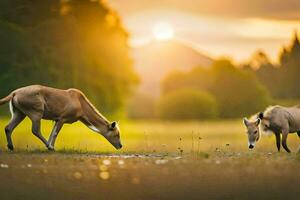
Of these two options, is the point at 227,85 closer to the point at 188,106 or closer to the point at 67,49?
the point at 188,106

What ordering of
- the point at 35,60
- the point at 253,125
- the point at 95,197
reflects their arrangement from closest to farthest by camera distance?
the point at 95,197 → the point at 253,125 → the point at 35,60

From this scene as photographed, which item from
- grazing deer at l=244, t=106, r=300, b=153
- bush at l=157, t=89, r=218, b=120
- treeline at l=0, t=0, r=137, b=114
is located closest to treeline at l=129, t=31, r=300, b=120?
bush at l=157, t=89, r=218, b=120

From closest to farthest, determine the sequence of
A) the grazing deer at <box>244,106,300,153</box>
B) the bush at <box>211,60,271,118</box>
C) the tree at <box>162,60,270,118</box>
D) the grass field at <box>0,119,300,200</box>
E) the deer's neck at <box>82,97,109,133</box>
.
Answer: the grass field at <box>0,119,300,200</box> → the deer's neck at <box>82,97,109,133</box> → the grazing deer at <box>244,106,300,153</box> → the bush at <box>211,60,271,118</box> → the tree at <box>162,60,270,118</box>

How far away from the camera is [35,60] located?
51625 mm

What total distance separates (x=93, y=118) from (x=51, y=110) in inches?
63.0

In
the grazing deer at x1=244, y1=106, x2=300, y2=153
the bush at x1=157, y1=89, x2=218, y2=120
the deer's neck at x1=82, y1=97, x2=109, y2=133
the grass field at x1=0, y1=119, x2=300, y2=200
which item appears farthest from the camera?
the bush at x1=157, y1=89, x2=218, y2=120

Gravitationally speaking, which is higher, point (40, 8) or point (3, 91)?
point (40, 8)

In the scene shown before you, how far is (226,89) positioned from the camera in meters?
91.4

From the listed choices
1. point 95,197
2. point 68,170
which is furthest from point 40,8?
point 95,197

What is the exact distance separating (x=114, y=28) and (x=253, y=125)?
3782 cm

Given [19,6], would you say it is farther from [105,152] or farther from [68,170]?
[68,170]

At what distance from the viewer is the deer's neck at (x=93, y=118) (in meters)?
22.0

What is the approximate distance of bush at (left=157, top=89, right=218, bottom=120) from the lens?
80.2 m

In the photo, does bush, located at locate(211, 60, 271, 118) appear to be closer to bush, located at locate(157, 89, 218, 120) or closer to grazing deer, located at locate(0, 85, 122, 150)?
bush, located at locate(157, 89, 218, 120)
